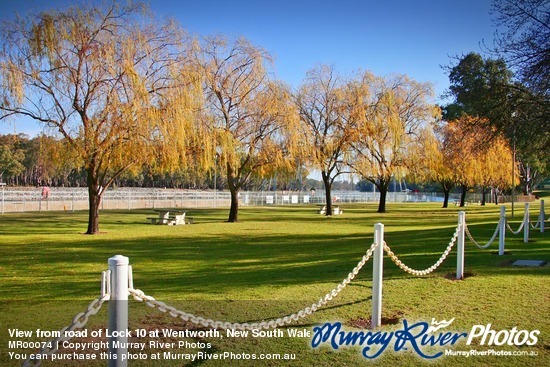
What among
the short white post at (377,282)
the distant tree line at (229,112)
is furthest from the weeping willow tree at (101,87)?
the short white post at (377,282)

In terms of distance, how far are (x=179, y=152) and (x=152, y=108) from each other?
2762 mm

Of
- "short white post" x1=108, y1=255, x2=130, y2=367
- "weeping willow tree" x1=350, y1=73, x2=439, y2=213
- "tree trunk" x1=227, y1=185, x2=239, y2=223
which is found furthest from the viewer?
"weeping willow tree" x1=350, y1=73, x2=439, y2=213

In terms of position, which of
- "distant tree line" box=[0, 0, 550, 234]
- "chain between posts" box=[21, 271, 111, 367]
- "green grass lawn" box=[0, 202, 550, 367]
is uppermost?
"distant tree line" box=[0, 0, 550, 234]

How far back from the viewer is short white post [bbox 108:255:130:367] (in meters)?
3.81

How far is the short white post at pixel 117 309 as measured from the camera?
150 inches

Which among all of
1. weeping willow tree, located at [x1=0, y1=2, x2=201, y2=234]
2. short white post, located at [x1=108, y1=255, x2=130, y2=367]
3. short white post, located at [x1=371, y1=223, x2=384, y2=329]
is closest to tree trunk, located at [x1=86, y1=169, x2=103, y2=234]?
weeping willow tree, located at [x1=0, y1=2, x2=201, y2=234]

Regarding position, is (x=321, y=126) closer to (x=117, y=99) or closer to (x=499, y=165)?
(x=499, y=165)

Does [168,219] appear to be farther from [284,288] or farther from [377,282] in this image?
[377,282]

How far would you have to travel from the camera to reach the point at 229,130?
30.2m

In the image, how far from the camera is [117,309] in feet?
12.5

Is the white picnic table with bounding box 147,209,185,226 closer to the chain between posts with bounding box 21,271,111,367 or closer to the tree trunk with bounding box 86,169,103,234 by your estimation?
the tree trunk with bounding box 86,169,103,234

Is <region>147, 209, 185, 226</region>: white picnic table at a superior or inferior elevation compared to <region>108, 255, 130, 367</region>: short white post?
inferior

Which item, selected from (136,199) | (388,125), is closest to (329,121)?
(388,125)

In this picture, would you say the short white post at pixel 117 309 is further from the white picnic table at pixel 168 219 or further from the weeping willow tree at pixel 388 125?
the weeping willow tree at pixel 388 125
